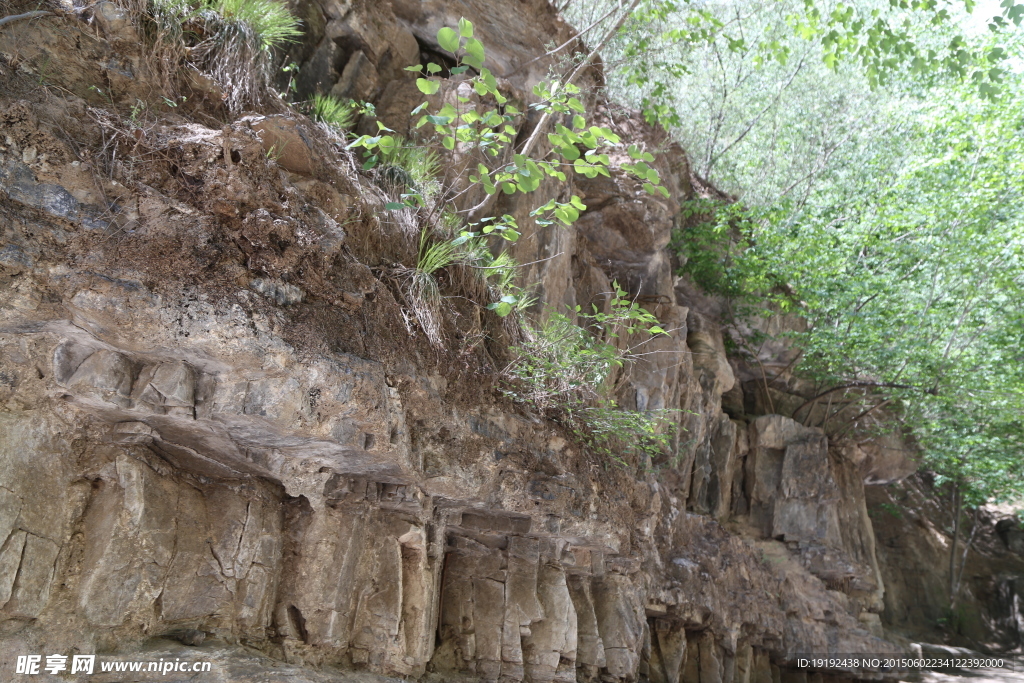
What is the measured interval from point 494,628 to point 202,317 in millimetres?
3331

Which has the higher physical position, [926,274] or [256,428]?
[926,274]

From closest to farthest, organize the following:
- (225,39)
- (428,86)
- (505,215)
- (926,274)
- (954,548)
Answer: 1. (428,86)
2. (505,215)
3. (225,39)
4. (926,274)
5. (954,548)

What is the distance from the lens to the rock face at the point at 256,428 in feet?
11.5

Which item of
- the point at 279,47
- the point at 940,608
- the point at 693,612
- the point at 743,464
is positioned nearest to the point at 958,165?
the point at 743,464

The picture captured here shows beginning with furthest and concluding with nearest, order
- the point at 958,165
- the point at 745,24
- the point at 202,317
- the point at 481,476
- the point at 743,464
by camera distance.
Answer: the point at 745,24, the point at 743,464, the point at 958,165, the point at 481,476, the point at 202,317

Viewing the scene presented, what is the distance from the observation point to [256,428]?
3814 millimetres

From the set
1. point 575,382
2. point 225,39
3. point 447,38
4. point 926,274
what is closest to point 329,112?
point 225,39

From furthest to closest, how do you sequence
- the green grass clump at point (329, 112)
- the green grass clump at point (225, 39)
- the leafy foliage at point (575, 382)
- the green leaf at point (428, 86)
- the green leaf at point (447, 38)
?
the green grass clump at point (329, 112) < the leafy foliage at point (575, 382) < the green grass clump at point (225, 39) < the green leaf at point (428, 86) < the green leaf at point (447, 38)

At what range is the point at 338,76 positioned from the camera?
6672 mm

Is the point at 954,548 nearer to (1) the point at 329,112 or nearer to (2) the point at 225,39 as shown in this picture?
(1) the point at 329,112

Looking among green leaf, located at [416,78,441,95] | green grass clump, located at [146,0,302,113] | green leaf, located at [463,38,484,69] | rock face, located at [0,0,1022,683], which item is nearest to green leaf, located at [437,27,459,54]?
green leaf, located at [463,38,484,69]

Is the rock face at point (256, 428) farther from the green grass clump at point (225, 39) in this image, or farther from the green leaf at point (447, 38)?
the green leaf at point (447, 38)

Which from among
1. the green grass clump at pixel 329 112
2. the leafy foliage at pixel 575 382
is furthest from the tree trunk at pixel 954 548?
the green grass clump at pixel 329 112

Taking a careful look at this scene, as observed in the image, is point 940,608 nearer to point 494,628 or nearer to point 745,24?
point 745,24
